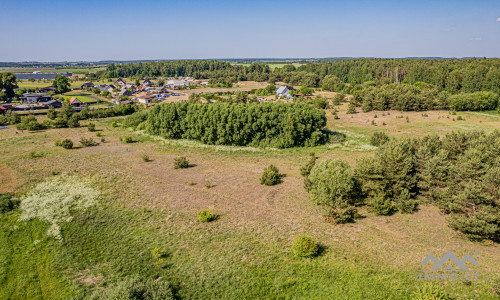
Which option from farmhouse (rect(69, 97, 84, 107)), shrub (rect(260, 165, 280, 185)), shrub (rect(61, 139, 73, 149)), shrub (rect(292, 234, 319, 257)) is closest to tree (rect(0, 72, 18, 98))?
farmhouse (rect(69, 97, 84, 107))

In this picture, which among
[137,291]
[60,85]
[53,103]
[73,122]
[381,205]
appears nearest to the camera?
[137,291]

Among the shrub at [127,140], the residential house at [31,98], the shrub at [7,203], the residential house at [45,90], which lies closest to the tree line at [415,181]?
the shrub at [7,203]

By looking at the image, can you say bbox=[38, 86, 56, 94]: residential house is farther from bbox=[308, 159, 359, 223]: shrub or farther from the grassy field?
bbox=[308, 159, 359, 223]: shrub

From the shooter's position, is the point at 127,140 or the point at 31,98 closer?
the point at 127,140

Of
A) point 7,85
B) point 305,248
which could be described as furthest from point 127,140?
point 7,85

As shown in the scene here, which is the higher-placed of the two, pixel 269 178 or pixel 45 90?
pixel 45 90

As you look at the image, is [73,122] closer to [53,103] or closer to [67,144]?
[67,144]
